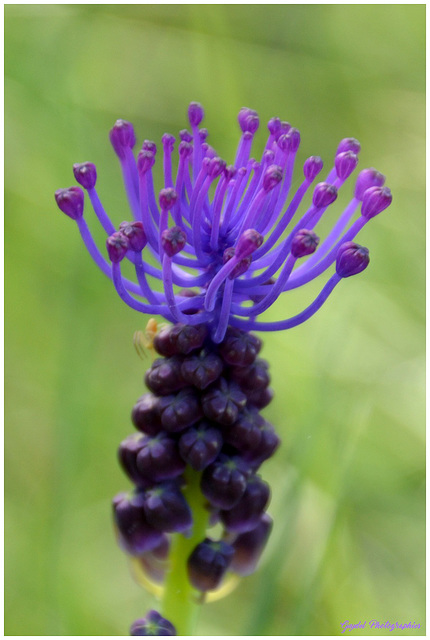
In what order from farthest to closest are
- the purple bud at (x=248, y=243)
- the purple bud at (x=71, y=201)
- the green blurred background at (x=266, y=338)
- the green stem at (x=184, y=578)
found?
the green blurred background at (x=266, y=338)
the green stem at (x=184, y=578)
the purple bud at (x=71, y=201)
the purple bud at (x=248, y=243)

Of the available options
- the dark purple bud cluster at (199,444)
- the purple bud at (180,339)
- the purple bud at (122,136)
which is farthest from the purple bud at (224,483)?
the purple bud at (122,136)

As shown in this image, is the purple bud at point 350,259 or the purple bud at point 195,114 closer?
the purple bud at point 350,259

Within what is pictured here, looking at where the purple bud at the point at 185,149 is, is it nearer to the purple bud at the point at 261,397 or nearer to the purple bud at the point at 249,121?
the purple bud at the point at 249,121

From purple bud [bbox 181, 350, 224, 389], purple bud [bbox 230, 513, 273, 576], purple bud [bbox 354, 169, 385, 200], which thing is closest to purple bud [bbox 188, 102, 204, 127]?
purple bud [bbox 354, 169, 385, 200]

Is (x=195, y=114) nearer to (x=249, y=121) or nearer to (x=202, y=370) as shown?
(x=249, y=121)

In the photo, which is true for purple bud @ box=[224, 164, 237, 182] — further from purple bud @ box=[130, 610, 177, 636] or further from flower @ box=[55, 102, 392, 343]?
purple bud @ box=[130, 610, 177, 636]

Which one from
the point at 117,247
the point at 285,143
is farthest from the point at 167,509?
the point at 285,143
